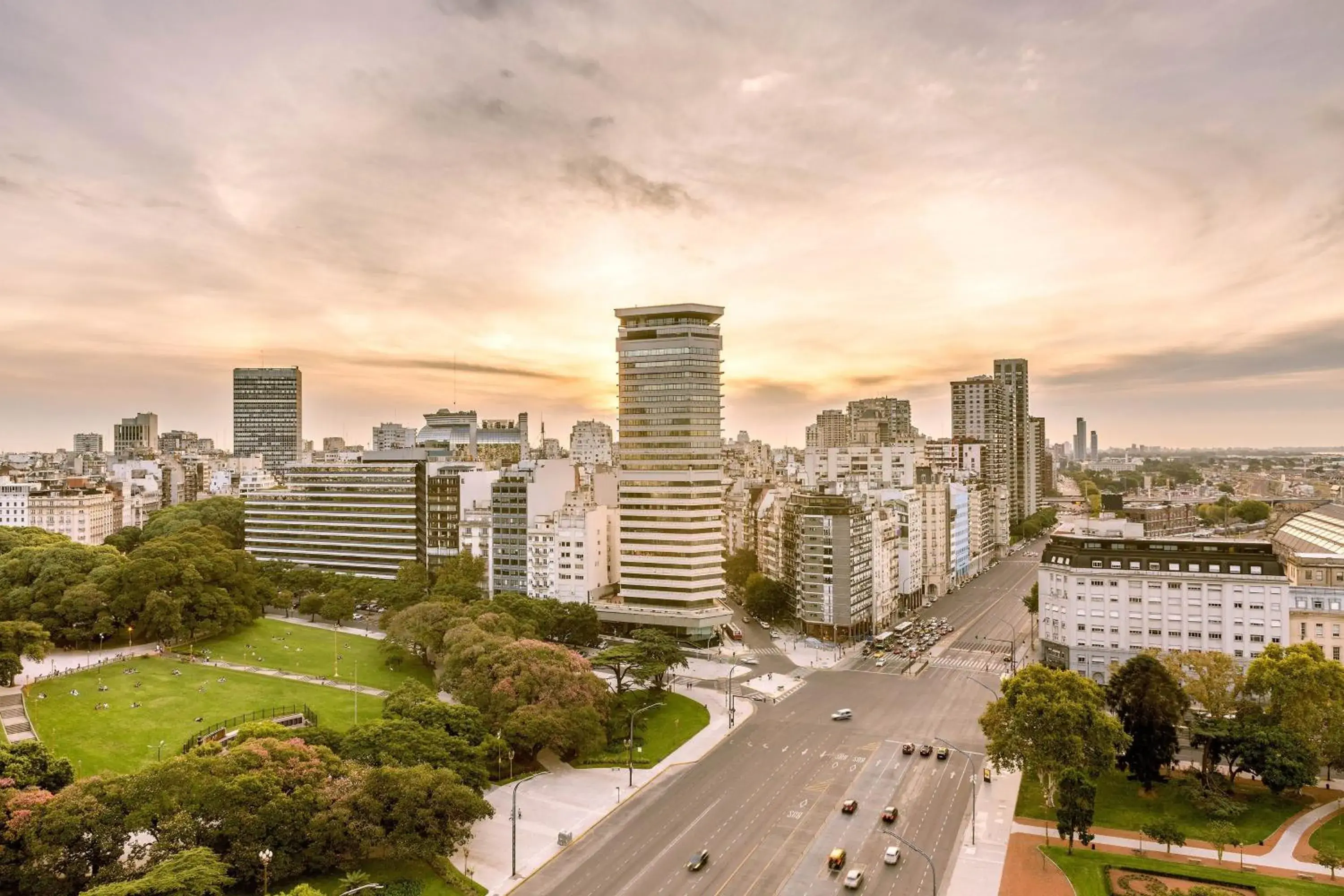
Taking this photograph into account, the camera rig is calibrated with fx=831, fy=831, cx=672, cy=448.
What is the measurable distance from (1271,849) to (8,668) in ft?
377

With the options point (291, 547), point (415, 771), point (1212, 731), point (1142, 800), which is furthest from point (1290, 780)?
point (291, 547)

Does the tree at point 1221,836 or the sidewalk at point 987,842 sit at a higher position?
the tree at point 1221,836

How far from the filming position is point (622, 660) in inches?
3755

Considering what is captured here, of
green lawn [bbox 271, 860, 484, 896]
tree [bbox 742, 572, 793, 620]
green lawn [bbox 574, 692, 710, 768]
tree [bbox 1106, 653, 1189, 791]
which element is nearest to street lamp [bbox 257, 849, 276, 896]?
green lawn [bbox 271, 860, 484, 896]

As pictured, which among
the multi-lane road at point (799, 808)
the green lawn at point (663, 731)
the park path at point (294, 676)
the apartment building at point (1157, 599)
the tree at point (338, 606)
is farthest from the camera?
the tree at point (338, 606)

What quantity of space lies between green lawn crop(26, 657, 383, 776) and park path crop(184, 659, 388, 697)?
1062mm

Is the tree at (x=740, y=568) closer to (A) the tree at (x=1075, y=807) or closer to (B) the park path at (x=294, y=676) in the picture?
(B) the park path at (x=294, y=676)

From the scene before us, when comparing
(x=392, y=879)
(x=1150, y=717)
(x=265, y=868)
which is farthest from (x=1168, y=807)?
(x=265, y=868)

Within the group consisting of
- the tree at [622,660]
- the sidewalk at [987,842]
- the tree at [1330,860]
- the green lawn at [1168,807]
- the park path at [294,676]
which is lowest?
the sidewalk at [987,842]

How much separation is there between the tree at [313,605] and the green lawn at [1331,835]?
396ft

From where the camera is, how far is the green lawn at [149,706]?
7406cm

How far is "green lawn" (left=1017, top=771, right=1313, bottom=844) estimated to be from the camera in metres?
64.4

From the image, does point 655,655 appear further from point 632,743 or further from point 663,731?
point 632,743

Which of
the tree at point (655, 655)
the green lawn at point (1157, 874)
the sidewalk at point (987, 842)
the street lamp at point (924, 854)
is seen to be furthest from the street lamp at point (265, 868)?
the green lawn at point (1157, 874)
